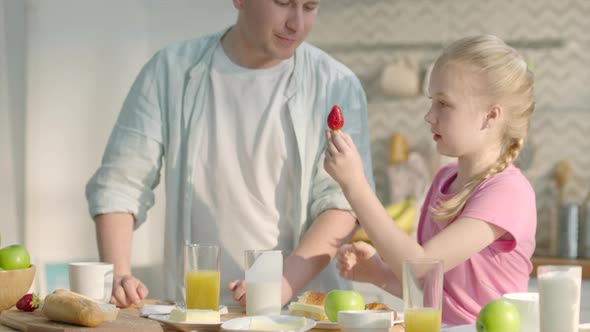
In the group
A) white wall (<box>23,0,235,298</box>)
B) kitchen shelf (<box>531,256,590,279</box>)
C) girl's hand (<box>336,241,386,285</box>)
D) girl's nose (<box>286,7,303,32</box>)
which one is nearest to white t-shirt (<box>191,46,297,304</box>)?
girl's nose (<box>286,7,303,32</box>)

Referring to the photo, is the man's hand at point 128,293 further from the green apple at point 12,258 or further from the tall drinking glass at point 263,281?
the tall drinking glass at point 263,281

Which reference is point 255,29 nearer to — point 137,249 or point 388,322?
point 388,322

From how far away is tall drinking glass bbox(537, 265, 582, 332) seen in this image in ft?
5.20

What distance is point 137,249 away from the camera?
3.99 m

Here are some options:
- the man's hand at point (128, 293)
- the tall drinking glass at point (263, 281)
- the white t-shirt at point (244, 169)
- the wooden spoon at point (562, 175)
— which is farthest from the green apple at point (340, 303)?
the wooden spoon at point (562, 175)

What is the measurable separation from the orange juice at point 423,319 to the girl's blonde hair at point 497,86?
542mm

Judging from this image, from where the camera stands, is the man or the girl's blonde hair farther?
the man

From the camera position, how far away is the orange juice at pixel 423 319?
5.04 ft

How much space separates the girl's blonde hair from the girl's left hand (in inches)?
11.5

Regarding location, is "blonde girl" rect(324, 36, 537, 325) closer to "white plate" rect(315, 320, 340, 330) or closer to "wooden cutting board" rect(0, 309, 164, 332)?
"white plate" rect(315, 320, 340, 330)

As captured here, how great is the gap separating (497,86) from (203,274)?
0.75 metres

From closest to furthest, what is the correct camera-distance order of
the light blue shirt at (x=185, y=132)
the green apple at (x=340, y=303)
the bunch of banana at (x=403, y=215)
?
the green apple at (x=340, y=303), the light blue shirt at (x=185, y=132), the bunch of banana at (x=403, y=215)

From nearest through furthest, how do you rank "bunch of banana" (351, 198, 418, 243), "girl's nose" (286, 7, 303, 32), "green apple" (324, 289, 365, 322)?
"green apple" (324, 289, 365, 322) < "girl's nose" (286, 7, 303, 32) < "bunch of banana" (351, 198, 418, 243)

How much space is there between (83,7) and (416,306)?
2751mm
